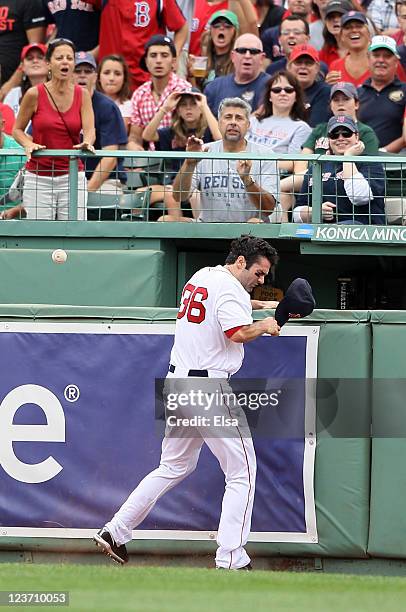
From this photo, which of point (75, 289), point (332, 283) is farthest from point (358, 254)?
point (75, 289)

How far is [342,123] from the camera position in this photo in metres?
11.4

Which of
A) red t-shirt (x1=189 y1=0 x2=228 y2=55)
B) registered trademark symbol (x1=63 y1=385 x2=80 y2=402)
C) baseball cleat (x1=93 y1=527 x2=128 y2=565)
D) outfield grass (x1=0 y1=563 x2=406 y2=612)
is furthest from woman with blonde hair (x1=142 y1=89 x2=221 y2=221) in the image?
outfield grass (x1=0 y1=563 x2=406 y2=612)

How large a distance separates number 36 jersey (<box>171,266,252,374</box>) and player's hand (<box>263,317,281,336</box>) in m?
0.11

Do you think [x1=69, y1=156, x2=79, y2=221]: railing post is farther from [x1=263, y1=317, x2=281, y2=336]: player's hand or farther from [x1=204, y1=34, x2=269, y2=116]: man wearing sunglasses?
[x1=263, y1=317, x2=281, y2=336]: player's hand

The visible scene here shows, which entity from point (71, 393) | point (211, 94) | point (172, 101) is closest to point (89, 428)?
point (71, 393)

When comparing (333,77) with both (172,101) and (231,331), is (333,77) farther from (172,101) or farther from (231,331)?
(231,331)

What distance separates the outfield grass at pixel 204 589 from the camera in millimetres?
5852

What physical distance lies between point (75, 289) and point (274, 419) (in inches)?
128

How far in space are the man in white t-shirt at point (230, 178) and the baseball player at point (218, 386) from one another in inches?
111

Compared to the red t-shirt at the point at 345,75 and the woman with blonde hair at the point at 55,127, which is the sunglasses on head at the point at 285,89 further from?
the woman with blonde hair at the point at 55,127

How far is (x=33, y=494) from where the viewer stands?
9.13 m

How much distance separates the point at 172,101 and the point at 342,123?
168cm

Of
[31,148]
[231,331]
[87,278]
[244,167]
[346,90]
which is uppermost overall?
[346,90]

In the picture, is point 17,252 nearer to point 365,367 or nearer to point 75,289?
point 75,289
